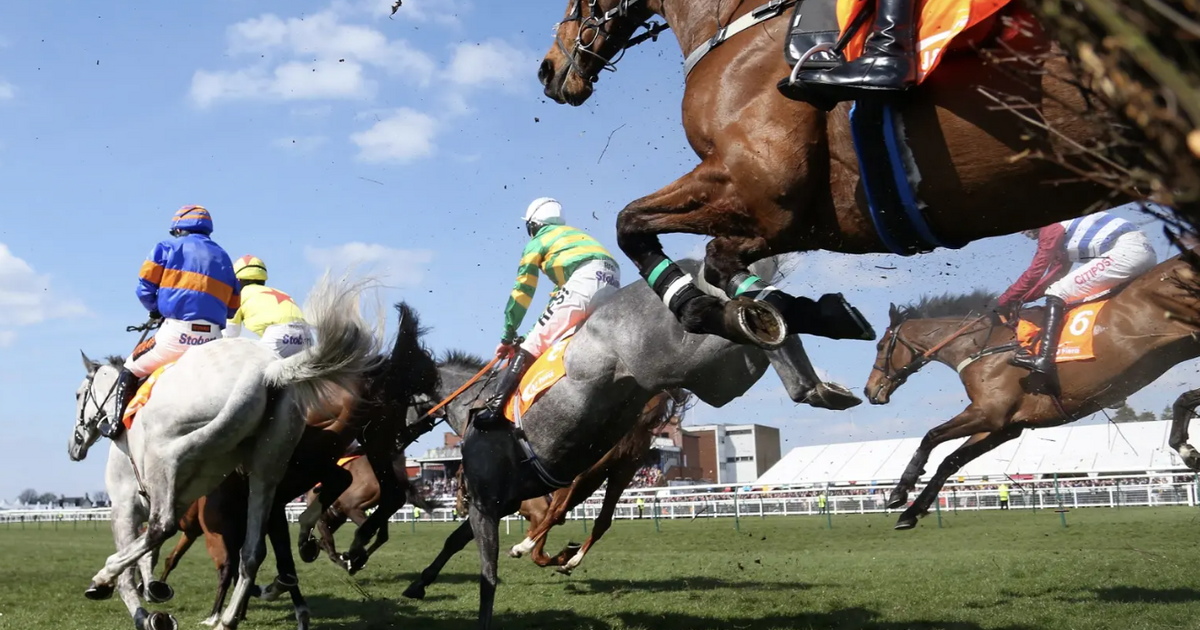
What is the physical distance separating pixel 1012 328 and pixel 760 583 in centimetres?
324

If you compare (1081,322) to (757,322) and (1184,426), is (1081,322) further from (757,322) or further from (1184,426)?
(757,322)

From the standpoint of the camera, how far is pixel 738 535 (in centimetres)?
1689

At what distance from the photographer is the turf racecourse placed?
262 inches

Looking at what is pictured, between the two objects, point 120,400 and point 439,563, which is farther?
point 439,563

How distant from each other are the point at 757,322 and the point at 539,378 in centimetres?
294

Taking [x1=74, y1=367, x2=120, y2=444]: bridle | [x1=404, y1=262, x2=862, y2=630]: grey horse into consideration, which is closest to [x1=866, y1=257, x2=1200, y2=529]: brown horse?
[x1=404, y1=262, x2=862, y2=630]: grey horse

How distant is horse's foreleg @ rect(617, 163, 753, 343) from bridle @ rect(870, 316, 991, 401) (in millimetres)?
6394

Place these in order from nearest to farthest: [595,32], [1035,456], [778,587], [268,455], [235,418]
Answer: [595,32] → [235,418] → [268,455] → [778,587] → [1035,456]

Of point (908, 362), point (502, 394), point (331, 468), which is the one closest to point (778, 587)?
point (908, 362)

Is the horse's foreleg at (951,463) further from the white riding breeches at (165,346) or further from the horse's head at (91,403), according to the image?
the horse's head at (91,403)

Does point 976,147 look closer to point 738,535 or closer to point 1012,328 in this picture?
point 1012,328

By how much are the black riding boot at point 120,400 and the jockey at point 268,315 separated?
4.41 ft

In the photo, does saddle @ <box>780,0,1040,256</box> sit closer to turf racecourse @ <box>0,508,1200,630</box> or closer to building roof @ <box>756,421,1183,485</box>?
turf racecourse @ <box>0,508,1200,630</box>

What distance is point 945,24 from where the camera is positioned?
2.91 metres
